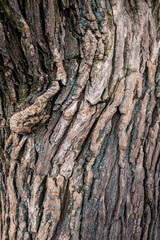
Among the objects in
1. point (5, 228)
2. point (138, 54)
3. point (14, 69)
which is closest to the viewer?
point (14, 69)

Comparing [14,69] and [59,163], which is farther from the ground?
[14,69]

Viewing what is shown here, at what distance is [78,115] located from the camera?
47.3 inches

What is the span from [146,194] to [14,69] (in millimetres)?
1359

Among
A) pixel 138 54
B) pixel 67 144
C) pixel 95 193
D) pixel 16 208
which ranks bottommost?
pixel 16 208

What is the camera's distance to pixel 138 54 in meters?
1.25

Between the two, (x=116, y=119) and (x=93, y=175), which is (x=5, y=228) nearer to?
(x=93, y=175)

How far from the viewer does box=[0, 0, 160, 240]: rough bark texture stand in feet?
3.70

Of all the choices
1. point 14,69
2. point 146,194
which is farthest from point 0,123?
point 146,194

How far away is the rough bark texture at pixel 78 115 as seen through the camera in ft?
3.70

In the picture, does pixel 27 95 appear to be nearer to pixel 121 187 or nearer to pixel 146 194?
pixel 121 187

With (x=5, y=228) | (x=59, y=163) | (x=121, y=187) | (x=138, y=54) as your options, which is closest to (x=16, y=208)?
(x=5, y=228)

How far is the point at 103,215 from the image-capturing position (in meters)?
1.31

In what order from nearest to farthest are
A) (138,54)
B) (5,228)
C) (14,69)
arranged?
(14,69)
(138,54)
(5,228)

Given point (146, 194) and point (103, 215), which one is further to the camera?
point (146, 194)
